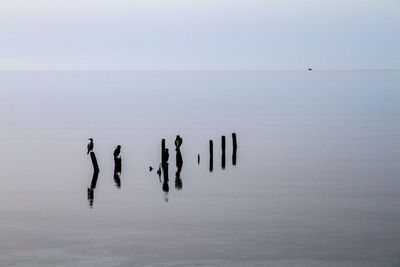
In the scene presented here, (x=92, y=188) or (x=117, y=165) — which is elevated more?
(x=117, y=165)

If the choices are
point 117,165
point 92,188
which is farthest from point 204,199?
point 117,165

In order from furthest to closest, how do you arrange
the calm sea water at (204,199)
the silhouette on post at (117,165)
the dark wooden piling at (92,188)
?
the silhouette on post at (117,165) < the dark wooden piling at (92,188) < the calm sea water at (204,199)

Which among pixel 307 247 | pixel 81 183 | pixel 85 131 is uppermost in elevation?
pixel 85 131

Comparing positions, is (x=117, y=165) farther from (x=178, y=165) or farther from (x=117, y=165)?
(x=178, y=165)

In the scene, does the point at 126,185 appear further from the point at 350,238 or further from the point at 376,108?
the point at 376,108

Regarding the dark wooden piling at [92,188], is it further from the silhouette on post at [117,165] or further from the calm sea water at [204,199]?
the silhouette on post at [117,165]

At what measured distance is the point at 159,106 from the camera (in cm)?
15962

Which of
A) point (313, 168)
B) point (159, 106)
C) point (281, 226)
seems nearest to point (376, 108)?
point (159, 106)

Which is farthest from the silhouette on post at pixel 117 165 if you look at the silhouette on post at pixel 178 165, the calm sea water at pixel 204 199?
the silhouette on post at pixel 178 165

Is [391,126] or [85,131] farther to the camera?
[391,126]

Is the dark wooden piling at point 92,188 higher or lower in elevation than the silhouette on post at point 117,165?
lower

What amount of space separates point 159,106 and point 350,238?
118 m

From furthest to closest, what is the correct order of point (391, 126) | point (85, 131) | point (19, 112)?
point (19, 112) → point (391, 126) → point (85, 131)

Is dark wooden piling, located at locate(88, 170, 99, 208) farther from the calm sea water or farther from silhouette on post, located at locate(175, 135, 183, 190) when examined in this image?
silhouette on post, located at locate(175, 135, 183, 190)
